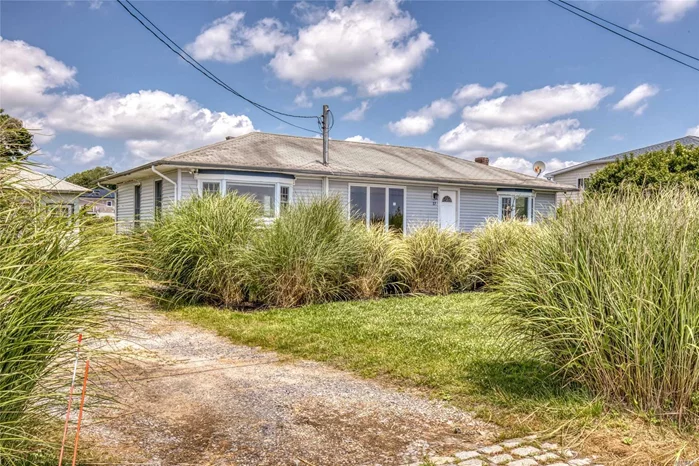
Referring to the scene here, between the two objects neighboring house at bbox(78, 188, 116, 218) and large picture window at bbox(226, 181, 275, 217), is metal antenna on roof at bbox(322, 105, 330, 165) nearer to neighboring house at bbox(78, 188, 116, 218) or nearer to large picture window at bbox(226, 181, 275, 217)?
large picture window at bbox(226, 181, 275, 217)

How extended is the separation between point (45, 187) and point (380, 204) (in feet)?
48.3

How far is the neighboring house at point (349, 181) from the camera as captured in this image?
1416cm

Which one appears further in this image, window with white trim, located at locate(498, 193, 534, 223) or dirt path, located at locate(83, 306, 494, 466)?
window with white trim, located at locate(498, 193, 534, 223)

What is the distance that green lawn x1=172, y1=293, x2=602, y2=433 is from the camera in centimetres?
382

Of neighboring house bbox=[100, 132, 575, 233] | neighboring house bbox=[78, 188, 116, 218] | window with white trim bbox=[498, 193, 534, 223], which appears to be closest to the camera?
neighboring house bbox=[78, 188, 116, 218]

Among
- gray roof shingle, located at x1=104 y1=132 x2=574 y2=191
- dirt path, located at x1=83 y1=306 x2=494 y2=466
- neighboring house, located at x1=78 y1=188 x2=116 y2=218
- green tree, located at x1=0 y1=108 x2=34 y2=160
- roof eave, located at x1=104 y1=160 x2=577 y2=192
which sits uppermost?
gray roof shingle, located at x1=104 y1=132 x2=574 y2=191

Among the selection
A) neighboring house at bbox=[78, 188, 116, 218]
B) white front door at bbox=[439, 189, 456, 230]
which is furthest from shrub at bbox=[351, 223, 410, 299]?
white front door at bbox=[439, 189, 456, 230]

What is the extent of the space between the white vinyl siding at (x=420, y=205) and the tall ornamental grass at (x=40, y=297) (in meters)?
15.3

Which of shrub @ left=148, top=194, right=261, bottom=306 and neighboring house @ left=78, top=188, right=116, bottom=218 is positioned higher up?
neighboring house @ left=78, top=188, right=116, bottom=218

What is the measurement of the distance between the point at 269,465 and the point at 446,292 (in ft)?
→ 27.5

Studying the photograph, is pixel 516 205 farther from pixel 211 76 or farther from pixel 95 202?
pixel 95 202

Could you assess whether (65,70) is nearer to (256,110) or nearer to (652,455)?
(256,110)

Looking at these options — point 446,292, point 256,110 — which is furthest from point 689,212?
point 256,110

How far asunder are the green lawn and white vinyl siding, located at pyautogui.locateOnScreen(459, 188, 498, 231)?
989cm
